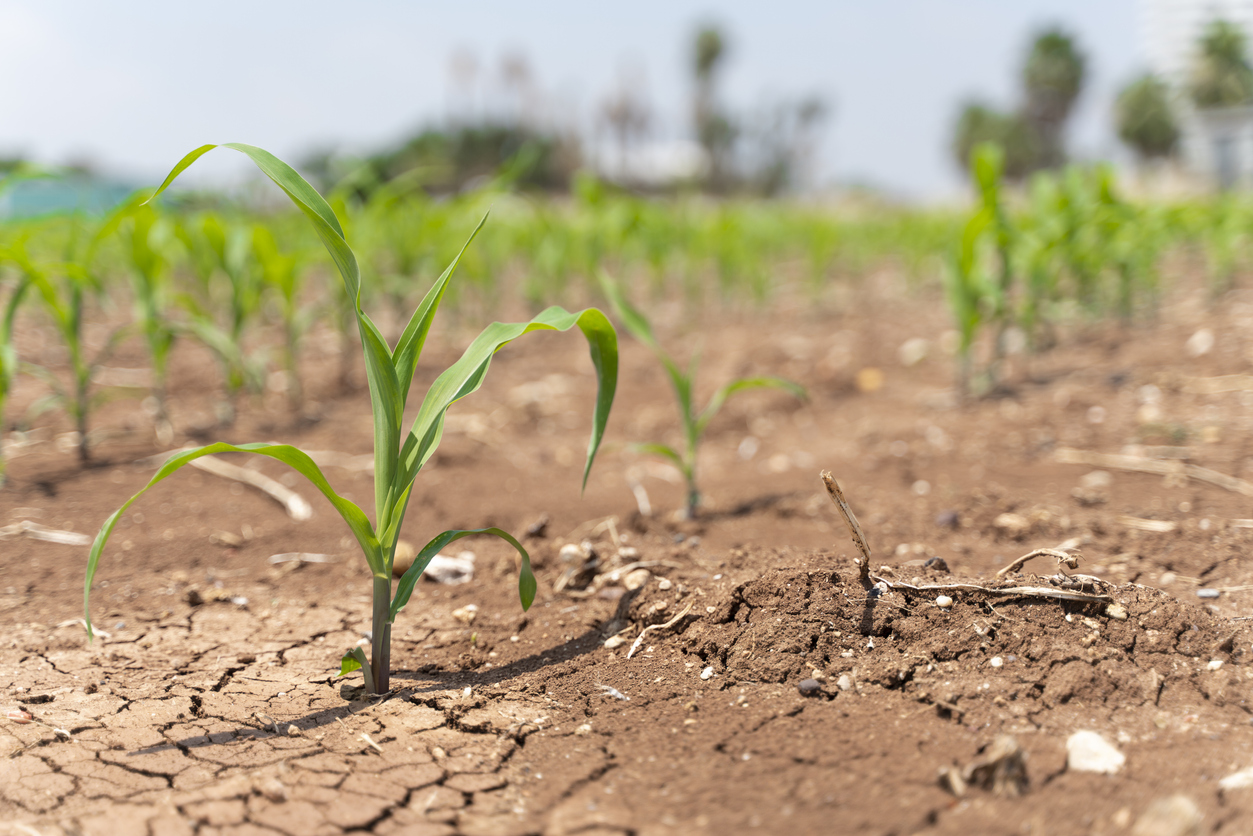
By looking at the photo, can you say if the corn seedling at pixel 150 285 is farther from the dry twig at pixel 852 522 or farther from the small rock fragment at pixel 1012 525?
the small rock fragment at pixel 1012 525

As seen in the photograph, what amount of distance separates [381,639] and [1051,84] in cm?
5289

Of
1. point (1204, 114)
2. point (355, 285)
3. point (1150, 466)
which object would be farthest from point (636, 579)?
point (1204, 114)

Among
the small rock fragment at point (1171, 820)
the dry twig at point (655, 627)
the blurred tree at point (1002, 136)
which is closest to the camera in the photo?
the small rock fragment at point (1171, 820)

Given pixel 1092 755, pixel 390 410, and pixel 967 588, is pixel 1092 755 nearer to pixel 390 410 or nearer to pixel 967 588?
pixel 967 588

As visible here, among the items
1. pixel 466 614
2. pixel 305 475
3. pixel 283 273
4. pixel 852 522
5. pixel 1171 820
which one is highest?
pixel 283 273

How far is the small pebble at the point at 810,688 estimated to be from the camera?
4.17 ft

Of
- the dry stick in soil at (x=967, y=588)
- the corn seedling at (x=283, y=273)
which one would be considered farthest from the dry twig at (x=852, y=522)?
the corn seedling at (x=283, y=273)

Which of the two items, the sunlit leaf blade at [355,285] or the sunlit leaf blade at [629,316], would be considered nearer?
the sunlit leaf blade at [355,285]

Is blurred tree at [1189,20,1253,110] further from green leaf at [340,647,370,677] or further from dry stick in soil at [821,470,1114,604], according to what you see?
green leaf at [340,647,370,677]

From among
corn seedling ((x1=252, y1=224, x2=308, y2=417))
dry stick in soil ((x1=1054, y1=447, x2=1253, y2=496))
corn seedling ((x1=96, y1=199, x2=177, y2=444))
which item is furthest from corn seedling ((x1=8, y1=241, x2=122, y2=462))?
dry stick in soil ((x1=1054, y1=447, x2=1253, y2=496))

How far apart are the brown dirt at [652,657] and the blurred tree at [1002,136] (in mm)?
43906

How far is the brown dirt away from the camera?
1052 millimetres

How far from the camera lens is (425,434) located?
4.17 feet

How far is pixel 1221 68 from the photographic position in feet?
99.8
